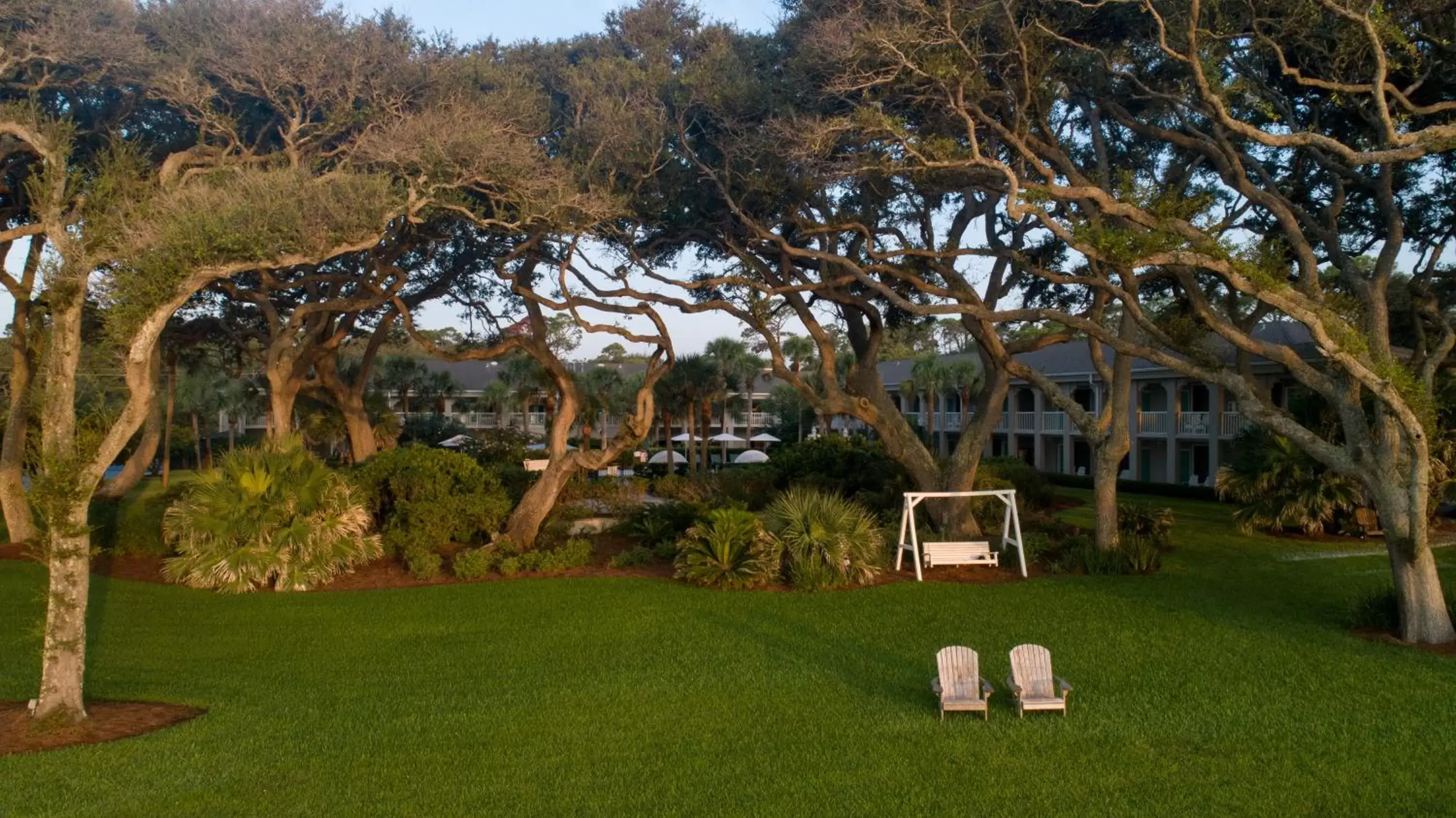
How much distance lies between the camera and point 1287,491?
21.5m

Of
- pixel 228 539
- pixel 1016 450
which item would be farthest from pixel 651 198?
pixel 1016 450

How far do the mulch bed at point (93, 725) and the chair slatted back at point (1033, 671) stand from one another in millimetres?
6974

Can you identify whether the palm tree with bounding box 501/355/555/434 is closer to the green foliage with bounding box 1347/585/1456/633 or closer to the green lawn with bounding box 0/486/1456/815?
the green lawn with bounding box 0/486/1456/815

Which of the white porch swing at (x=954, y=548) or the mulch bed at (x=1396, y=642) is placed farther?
the white porch swing at (x=954, y=548)

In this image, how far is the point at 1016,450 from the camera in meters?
46.3

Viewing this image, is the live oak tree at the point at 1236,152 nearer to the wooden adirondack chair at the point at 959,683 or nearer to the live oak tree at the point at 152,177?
the wooden adirondack chair at the point at 959,683

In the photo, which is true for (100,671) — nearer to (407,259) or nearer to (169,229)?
(169,229)

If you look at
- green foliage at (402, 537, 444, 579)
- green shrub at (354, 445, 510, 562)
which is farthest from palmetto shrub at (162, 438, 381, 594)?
green shrub at (354, 445, 510, 562)

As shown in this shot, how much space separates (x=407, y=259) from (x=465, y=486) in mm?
4917

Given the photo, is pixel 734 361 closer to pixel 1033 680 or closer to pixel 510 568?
pixel 510 568

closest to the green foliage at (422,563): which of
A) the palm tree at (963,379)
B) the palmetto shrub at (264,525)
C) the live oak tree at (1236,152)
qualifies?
the palmetto shrub at (264,525)

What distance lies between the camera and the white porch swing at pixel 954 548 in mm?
16703

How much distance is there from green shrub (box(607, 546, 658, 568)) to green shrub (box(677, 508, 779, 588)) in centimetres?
148

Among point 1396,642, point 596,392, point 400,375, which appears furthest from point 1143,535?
point 400,375
